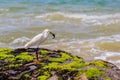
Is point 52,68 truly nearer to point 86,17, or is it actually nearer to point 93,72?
point 93,72

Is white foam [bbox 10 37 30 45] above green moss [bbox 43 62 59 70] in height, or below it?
below

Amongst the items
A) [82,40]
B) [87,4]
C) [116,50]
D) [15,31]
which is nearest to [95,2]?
[87,4]

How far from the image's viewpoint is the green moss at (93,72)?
5241 mm

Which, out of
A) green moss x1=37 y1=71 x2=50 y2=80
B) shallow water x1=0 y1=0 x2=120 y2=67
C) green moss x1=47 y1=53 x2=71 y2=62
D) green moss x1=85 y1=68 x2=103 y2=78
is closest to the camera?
green moss x1=85 y1=68 x2=103 y2=78

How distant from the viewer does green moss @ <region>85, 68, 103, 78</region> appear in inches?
206

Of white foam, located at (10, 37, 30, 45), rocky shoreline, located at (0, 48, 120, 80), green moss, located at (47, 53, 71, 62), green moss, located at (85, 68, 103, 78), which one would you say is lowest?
white foam, located at (10, 37, 30, 45)

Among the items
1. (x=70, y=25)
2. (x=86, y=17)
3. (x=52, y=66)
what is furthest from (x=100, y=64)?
(x=86, y=17)

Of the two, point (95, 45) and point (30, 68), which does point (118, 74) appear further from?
point (95, 45)

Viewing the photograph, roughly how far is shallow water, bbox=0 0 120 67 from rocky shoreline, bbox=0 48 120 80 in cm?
541

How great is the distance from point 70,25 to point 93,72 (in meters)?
15.8

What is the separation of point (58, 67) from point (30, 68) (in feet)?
1.49

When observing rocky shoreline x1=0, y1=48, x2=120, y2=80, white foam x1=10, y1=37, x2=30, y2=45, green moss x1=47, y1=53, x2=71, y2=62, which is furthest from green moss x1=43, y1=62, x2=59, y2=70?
white foam x1=10, y1=37, x2=30, y2=45

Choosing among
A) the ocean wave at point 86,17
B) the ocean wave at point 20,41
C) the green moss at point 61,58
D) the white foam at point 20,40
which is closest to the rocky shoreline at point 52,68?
the green moss at point 61,58

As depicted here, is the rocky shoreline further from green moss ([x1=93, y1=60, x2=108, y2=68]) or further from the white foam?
the white foam
